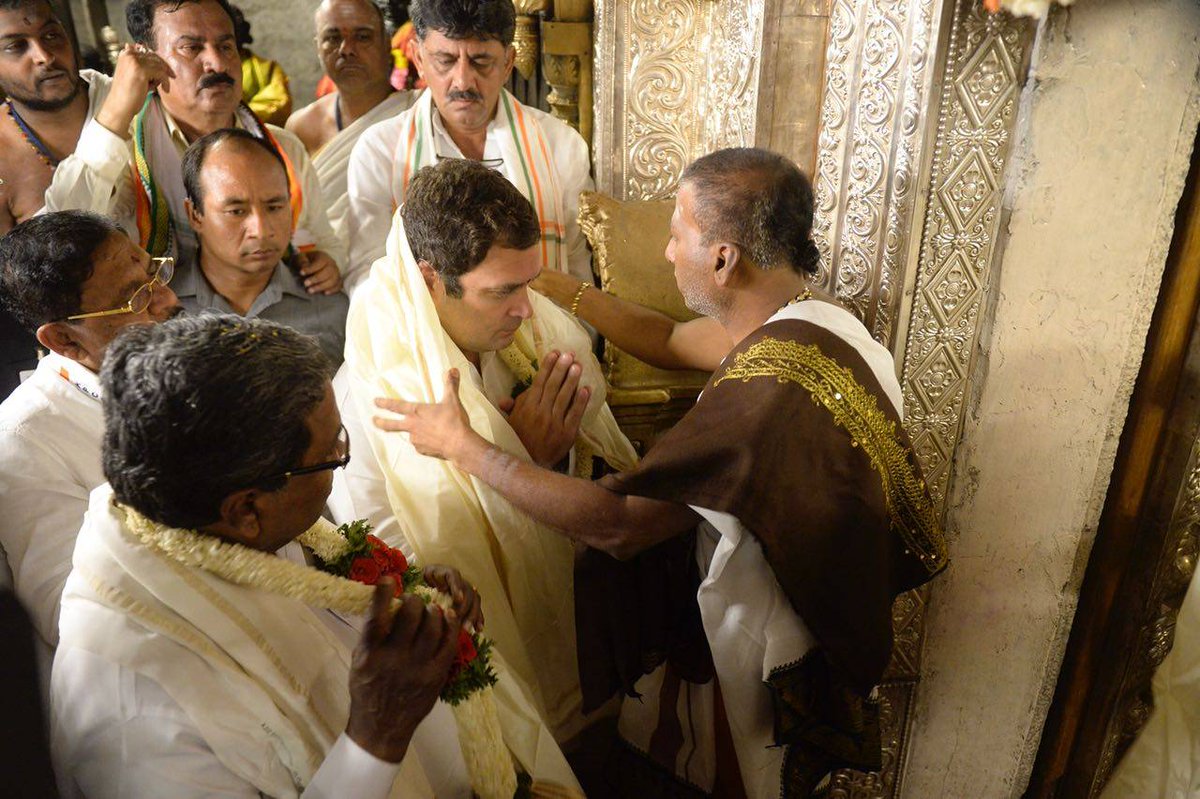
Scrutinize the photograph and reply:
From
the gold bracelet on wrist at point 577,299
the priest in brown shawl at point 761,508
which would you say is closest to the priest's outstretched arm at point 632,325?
the gold bracelet on wrist at point 577,299

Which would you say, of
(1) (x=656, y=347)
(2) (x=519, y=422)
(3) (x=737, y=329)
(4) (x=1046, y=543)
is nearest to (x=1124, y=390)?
(4) (x=1046, y=543)

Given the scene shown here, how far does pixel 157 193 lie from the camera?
2.75 meters

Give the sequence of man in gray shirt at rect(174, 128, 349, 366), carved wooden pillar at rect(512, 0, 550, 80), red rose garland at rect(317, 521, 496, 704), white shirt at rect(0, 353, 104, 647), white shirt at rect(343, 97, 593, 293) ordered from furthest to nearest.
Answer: carved wooden pillar at rect(512, 0, 550, 80)
white shirt at rect(343, 97, 593, 293)
man in gray shirt at rect(174, 128, 349, 366)
white shirt at rect(0, 353, 104, 647)
red rose garland at rect(317, 521, 496, 704)

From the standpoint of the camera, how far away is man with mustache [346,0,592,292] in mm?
3035

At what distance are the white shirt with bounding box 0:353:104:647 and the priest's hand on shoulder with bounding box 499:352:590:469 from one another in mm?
973

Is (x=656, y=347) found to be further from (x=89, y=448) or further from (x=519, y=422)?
(x=89, y=448)

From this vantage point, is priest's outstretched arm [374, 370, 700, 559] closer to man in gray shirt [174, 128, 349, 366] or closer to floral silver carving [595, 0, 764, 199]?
man in gray shirt [174, 128, 349, 366]

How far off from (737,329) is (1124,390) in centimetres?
95

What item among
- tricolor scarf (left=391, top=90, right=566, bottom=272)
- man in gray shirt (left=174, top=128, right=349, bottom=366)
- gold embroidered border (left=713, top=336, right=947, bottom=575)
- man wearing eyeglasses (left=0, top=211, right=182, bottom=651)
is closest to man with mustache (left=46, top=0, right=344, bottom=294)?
man in gray shirt (left=174, top=128, right=349, bottom=366)

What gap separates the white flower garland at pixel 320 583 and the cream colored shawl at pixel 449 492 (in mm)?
333

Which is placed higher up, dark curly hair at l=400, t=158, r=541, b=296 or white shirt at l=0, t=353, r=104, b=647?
dark curly hair at l=400, t=158, r=541, b=296

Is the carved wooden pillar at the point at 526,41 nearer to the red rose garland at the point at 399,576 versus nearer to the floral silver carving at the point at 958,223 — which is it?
the floral silver carving at the point at 958,223

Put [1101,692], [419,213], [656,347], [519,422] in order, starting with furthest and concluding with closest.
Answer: [656,347] < [1101,692] < [519,422] < [419,213]

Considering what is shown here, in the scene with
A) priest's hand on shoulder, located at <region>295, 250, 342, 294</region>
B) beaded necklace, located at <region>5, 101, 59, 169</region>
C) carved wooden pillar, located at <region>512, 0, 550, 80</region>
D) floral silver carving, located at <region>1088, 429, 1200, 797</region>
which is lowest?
floral silver carving, located at <region>1088, 429, 1200, 797</region>
